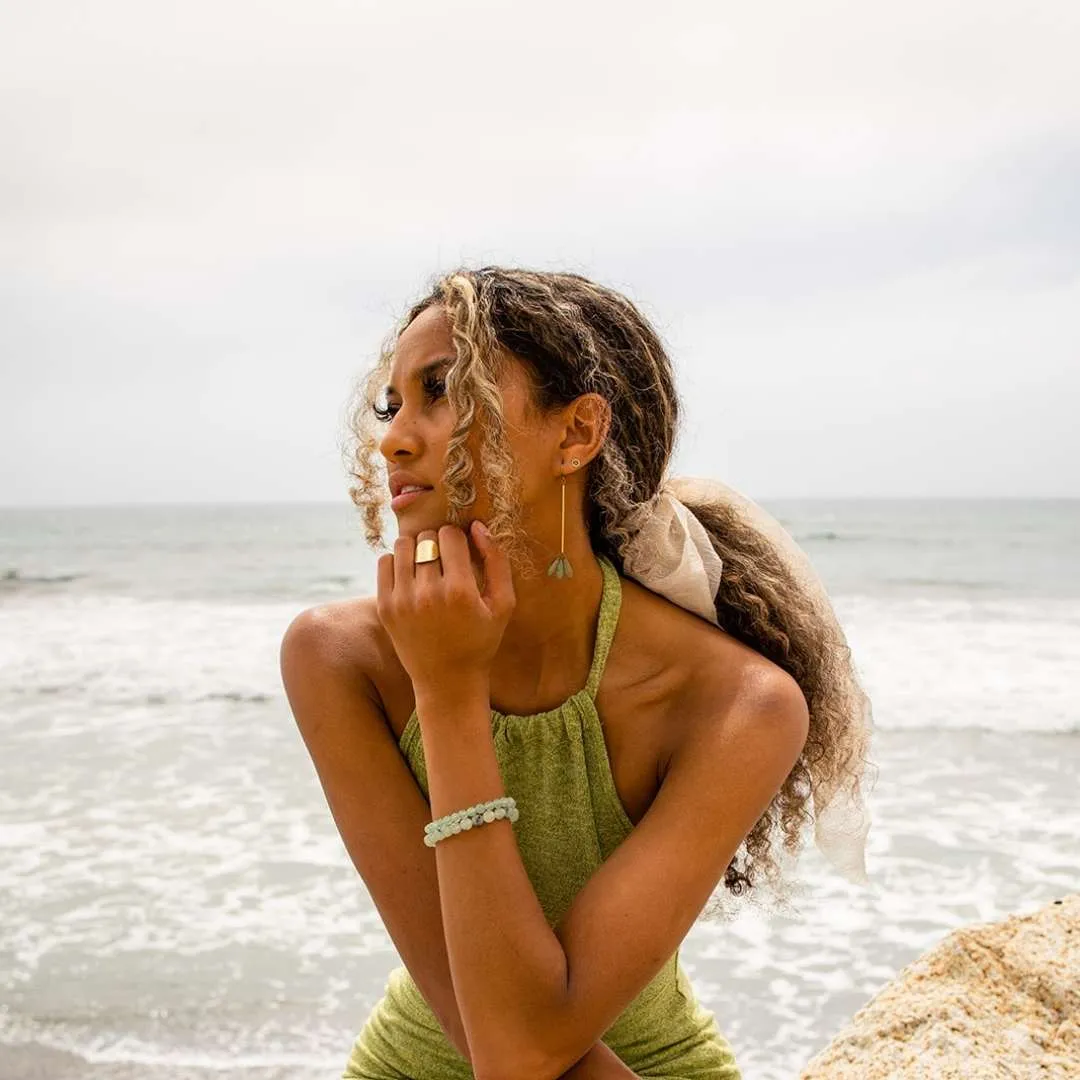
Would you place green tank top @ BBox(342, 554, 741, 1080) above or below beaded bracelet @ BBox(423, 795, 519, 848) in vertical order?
below

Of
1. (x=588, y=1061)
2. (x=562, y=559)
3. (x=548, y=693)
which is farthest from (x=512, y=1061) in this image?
(x=562, y=559)

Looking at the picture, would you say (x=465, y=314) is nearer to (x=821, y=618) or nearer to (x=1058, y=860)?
(x=821, y=618)

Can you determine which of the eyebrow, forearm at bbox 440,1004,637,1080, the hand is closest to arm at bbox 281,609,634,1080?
forearm at bbox 440,1004,637,1080

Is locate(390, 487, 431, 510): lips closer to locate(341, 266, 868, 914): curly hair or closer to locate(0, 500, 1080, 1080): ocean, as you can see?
locate(341, 266, 868, 914): curly hair

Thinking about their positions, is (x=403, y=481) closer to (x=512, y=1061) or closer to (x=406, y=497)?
(x=406, y=497)

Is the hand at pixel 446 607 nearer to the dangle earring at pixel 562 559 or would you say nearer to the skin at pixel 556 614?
the skin at pixel 556 614

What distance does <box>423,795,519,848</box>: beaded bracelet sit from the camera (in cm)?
215

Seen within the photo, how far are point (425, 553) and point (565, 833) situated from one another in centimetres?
71

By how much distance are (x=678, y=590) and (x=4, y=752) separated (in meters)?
9.26

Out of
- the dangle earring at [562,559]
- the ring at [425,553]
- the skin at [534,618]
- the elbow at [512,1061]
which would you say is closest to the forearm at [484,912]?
the elbow at [512,1061]

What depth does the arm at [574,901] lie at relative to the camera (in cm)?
207

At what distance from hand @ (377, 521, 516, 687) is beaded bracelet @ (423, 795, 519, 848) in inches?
9.8

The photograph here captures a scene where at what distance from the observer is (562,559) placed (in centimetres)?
250

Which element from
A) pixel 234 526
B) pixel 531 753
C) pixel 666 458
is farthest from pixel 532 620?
pixel 234 526
